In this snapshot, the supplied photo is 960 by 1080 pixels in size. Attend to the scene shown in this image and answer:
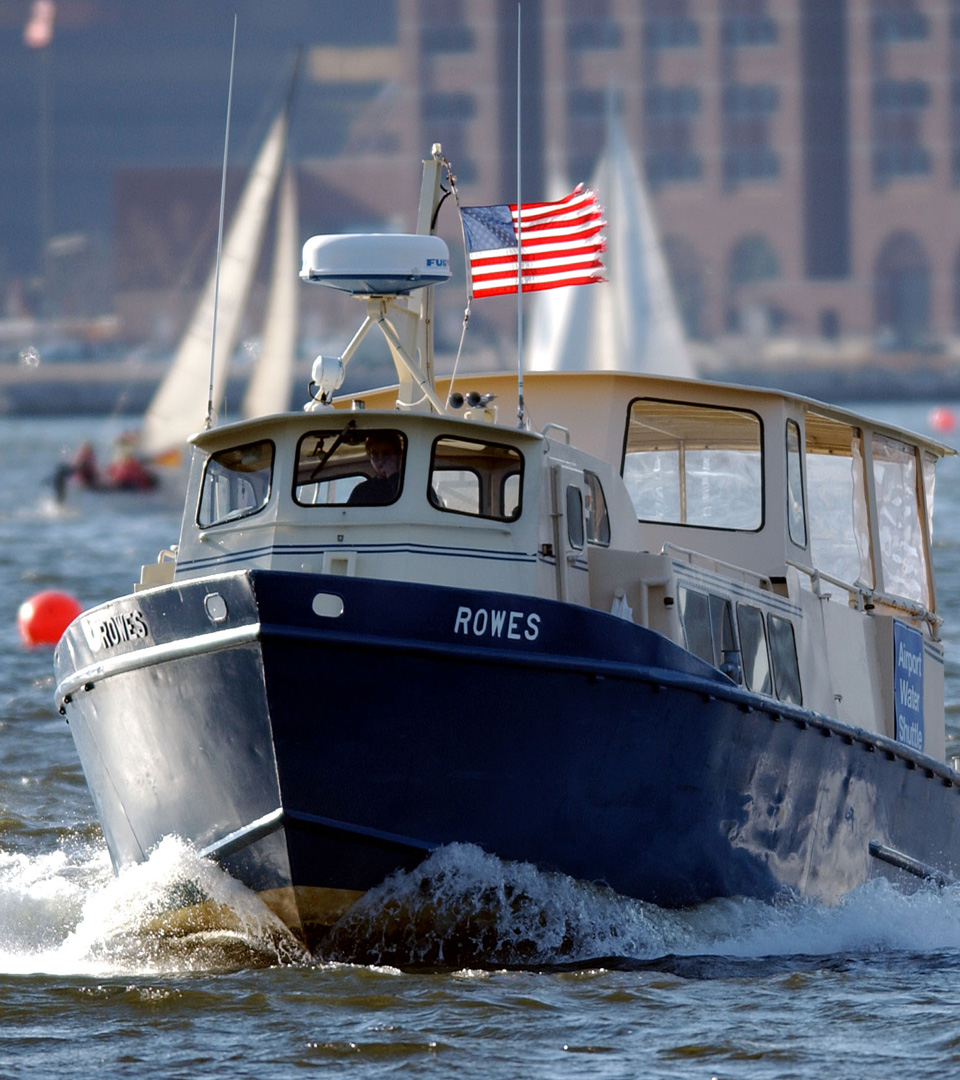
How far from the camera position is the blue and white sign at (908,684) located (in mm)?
12461

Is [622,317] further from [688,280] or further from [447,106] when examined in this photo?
[447,106]

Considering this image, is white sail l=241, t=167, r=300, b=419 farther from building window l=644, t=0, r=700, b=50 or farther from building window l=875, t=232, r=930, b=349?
building window l=875, t=232, r=930, b=349

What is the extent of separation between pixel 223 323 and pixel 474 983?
33.4 meters

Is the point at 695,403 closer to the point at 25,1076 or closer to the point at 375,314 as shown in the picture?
the point at 375,314

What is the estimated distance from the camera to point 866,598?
12586 millimetres

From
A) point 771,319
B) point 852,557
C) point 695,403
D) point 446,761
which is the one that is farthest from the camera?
point 771,319

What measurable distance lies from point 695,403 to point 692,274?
3571 inches

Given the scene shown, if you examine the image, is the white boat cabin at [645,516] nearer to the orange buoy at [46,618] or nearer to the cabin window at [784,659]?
the cabin window at [784,659]

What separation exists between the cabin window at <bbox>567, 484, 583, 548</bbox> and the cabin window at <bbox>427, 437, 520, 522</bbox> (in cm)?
32

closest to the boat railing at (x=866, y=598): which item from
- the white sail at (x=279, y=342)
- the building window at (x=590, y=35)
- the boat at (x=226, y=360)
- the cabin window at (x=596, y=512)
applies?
the cabin window at (x=596, y=512)

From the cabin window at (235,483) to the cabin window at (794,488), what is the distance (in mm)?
3326

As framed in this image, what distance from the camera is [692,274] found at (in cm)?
10119

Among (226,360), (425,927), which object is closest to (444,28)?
(226,360)

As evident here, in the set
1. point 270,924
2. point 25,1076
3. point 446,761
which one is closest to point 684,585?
point 446,761
